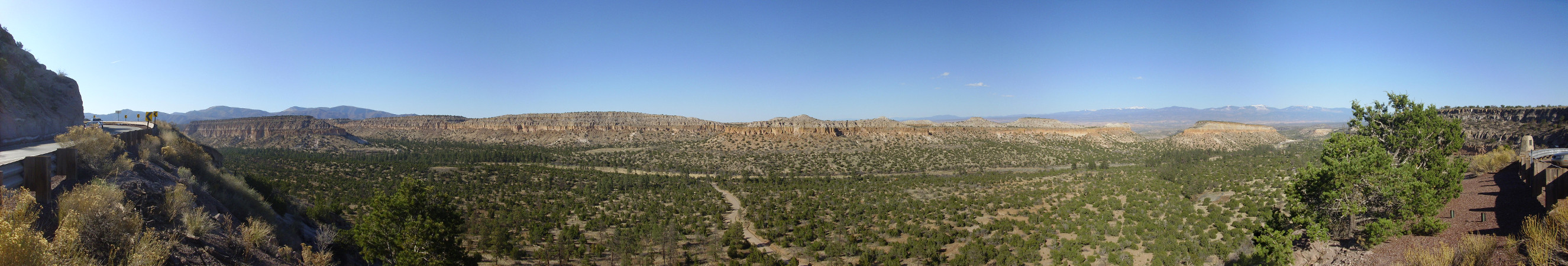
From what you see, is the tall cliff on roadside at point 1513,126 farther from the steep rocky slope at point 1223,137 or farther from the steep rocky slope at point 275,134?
the steep rocky slope at point 275,134

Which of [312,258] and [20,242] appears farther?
[312,258]

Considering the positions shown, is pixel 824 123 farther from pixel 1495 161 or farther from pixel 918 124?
pixel 1495 161

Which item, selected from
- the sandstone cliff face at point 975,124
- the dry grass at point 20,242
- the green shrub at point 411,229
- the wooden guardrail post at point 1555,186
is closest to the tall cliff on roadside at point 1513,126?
the wooden guardrail post at point 1555,186

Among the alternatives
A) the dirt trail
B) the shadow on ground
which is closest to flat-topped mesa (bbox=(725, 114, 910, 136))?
the dirt trail

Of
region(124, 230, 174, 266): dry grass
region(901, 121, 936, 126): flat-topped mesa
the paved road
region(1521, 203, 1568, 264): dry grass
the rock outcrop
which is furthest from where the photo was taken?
region(901, 121, 936, 126): flat-topped mesa

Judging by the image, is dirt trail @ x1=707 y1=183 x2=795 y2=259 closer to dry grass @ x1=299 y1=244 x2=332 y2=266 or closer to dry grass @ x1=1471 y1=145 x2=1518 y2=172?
dry grass @ x1=299 y1=244 x2=332 y2=266

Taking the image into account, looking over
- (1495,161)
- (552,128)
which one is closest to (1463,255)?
(1495,161)
